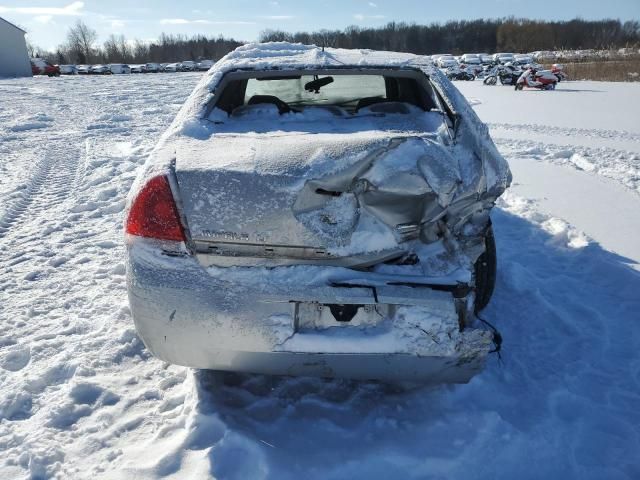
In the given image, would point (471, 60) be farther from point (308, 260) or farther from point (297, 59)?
point (308, 260)

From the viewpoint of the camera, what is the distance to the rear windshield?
2.98 metres

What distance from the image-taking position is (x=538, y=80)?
21.7m

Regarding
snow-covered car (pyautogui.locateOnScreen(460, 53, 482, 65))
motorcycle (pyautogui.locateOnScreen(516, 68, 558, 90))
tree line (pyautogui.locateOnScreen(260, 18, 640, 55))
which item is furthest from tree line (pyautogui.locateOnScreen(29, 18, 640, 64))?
motorcycle (pyautogui.locateOnScreen(516, 68, 558, 90))

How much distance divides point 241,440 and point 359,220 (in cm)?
104

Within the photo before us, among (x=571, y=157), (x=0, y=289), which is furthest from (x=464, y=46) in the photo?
(x=0, y=289)

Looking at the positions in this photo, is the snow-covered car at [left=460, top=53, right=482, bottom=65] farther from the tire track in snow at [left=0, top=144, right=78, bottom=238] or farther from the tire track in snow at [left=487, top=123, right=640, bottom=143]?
the tire track in snow at [left=0, top=144, right=78, bottom=238]

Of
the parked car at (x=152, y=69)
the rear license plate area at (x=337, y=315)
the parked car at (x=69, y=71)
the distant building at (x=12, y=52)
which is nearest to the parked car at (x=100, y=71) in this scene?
the parked car at (x=69, y=71)

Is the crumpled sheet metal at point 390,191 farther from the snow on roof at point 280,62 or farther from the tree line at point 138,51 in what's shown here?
the tree line at point 138,51

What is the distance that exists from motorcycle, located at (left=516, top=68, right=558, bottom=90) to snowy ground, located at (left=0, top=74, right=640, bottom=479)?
19891 millimetres

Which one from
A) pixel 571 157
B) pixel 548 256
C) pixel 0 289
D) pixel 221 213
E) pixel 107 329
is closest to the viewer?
pixel 221 213

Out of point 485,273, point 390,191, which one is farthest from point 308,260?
point 485,273

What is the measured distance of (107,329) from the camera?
2850 mm

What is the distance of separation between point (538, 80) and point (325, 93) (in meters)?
21.6

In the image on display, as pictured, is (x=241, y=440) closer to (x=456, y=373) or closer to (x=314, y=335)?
(x=314, y=335)
